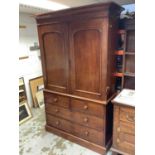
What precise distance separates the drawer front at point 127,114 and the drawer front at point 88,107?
246 millimetres

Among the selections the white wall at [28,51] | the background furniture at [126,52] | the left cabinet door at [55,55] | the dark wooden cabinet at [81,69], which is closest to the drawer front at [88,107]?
the dark wooden cabinet at [81,69]

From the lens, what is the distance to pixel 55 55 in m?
2.13

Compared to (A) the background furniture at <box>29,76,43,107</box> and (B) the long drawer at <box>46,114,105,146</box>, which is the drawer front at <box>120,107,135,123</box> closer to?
(B) the long drawer at <box>46,114,105,146</box>

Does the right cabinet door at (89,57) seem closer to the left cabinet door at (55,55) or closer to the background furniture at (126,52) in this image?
the left cabinet door at (55,55)

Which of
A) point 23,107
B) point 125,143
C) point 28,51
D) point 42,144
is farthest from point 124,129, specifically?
point 28,51

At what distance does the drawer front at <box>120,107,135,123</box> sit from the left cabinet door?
0.83m

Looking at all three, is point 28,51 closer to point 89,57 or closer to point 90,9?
point 89,57

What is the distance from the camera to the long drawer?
202 centimetres

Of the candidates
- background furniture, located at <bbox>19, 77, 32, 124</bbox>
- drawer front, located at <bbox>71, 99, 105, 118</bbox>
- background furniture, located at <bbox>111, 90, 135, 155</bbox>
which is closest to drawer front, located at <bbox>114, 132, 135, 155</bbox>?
background furniture, located at <bbox>111, 90, 135, 155</bbox>

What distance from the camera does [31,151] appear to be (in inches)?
83.4

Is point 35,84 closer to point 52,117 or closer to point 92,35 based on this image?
point 52,117

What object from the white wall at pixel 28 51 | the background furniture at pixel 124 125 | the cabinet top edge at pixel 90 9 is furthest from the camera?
the white wall at pixel 28 51

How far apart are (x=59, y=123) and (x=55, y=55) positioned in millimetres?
1088

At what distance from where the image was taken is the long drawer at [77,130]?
202cm
